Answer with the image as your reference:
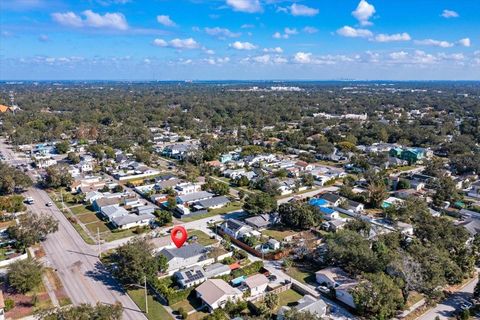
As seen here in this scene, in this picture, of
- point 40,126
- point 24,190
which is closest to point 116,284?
point 24,190

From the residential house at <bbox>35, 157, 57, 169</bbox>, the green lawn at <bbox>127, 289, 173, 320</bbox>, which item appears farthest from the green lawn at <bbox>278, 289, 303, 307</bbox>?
the residential house at <bbox>35, 157, 57, 169</bbox>

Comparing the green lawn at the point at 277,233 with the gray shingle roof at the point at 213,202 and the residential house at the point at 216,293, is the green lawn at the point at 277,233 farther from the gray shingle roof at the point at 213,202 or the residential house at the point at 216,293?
the residential house at the point at 216,293

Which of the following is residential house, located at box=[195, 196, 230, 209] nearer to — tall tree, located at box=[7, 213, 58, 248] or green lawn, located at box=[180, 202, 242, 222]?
green lawn, located at box=[180, 202, 242, 222]

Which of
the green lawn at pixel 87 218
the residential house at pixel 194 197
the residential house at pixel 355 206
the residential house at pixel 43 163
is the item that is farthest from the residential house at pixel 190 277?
the residential house at pixel 43 163

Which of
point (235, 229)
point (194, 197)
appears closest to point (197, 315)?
point (235, 229)

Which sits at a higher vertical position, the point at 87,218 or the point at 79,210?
the point at 79,210

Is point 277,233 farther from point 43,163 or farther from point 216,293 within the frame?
point 43,163

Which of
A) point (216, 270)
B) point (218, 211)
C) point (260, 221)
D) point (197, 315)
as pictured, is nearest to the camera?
point (197, 315)

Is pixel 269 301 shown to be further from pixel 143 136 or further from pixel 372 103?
pixel 372 103
